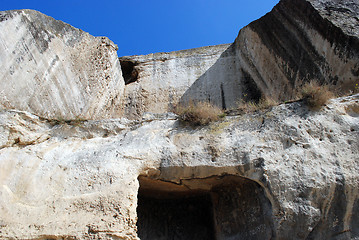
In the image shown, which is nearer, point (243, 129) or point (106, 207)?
point (106, 207)

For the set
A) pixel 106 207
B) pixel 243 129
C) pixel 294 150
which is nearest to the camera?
pixel 106 207

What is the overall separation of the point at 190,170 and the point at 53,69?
12.0 ft

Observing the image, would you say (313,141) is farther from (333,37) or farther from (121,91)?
(121,91)

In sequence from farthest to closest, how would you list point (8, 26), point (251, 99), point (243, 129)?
point (251, 99) < point (8, 26) < point (243, 129)

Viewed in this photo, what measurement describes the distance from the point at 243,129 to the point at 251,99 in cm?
312

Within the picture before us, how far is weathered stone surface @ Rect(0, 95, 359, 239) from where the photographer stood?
4727mm

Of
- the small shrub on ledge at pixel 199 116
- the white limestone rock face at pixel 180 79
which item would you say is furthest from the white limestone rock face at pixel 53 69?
the small shrub on ledge at pixel 199 116

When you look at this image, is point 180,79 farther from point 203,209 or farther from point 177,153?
point 177,153

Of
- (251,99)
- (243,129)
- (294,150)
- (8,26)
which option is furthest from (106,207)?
(251,99)

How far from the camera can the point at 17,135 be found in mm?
5539

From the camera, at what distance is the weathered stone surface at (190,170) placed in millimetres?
4727

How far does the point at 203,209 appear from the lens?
6473mm

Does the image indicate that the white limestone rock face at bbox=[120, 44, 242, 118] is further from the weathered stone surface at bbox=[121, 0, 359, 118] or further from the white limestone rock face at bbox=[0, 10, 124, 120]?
the white limestone rock face at bbox=[0, 10, 124, 120]

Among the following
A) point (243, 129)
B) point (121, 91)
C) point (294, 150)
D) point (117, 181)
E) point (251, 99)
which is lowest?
point (117, 181)
